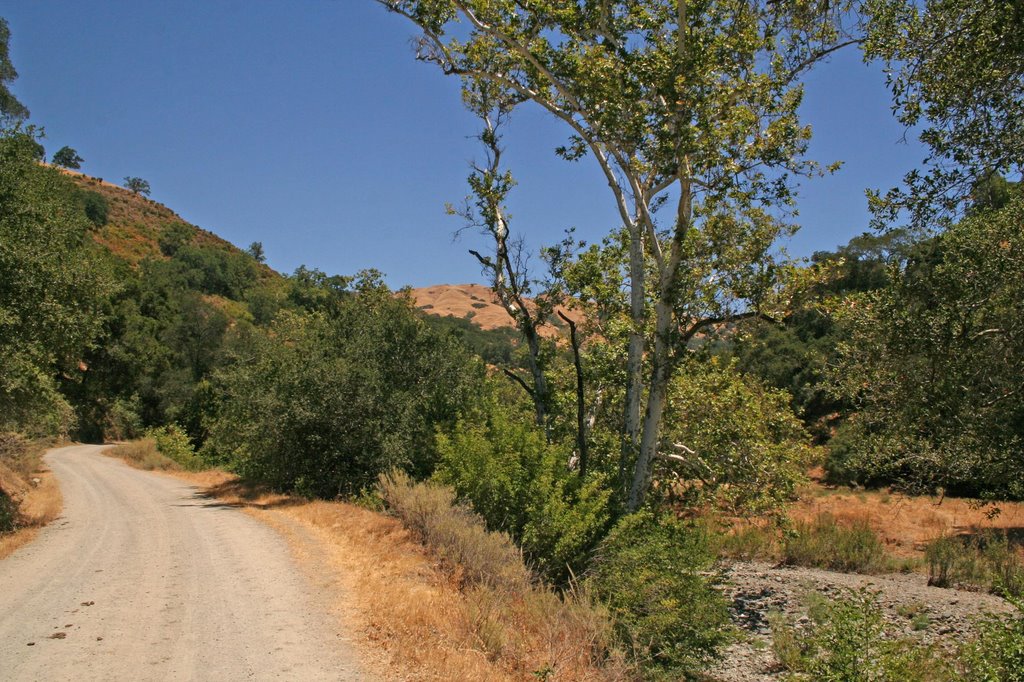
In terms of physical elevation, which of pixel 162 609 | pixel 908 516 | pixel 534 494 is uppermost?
pixel 534 494

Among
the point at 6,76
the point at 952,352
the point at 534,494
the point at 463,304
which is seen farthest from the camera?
the point at 463,304

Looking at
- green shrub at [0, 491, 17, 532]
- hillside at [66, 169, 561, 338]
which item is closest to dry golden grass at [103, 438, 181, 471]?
green shrub at [0, 491, 17, 532]

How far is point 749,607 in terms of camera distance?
→ 14.7 metres

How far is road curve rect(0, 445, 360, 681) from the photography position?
250 inches

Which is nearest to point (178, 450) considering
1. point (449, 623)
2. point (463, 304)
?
point (449, 623)

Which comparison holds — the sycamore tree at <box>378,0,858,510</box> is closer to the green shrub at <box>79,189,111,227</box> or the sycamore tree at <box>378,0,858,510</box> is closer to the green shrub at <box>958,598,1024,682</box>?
the green shrub at <box>958,598,1024,682</box>

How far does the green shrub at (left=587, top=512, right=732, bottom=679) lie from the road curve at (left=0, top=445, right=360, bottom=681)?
3788 mm

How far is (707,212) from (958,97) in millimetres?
4748

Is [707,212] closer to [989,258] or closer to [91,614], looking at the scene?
[989,258]

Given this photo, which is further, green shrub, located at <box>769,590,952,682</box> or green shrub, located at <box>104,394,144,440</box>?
green shrub, located at <box>104,394,144,440</box>

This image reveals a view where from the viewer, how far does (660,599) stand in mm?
9039

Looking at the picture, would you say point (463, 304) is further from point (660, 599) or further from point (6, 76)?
point (660, 599)

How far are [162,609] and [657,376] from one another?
7884 mm

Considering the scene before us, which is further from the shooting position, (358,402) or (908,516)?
(908,516)
